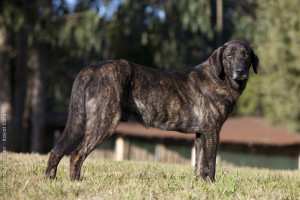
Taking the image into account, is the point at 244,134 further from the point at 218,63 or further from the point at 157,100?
the point at 157,100

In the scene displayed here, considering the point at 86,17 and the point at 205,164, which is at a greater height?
the point at 86,17

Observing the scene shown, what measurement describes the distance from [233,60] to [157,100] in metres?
1.43

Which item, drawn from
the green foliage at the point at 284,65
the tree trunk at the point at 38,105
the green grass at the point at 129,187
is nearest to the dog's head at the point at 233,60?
the green grass at the point at 129,187

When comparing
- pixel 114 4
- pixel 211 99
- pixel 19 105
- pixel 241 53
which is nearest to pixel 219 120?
pixel 211 99

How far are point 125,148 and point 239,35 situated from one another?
14.8 metres

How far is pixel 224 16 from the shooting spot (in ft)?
144

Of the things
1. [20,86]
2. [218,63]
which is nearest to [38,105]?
[20,86]

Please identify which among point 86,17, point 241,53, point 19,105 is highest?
point 86,17

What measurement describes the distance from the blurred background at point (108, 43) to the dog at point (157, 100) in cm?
1498

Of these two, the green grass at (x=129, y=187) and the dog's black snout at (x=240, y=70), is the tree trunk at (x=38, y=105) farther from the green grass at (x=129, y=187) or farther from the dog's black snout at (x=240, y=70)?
the dog's black snout at (x=240, y=70)

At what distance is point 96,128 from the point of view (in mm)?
6418

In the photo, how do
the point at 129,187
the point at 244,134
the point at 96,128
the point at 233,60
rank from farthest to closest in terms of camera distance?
the point at 244,134 < the point at 233,60 < the point at 96,128 < the point at 129,187

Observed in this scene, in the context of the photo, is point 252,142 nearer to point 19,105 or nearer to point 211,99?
point 19,105

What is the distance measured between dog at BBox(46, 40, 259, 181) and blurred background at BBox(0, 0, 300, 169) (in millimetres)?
14981
